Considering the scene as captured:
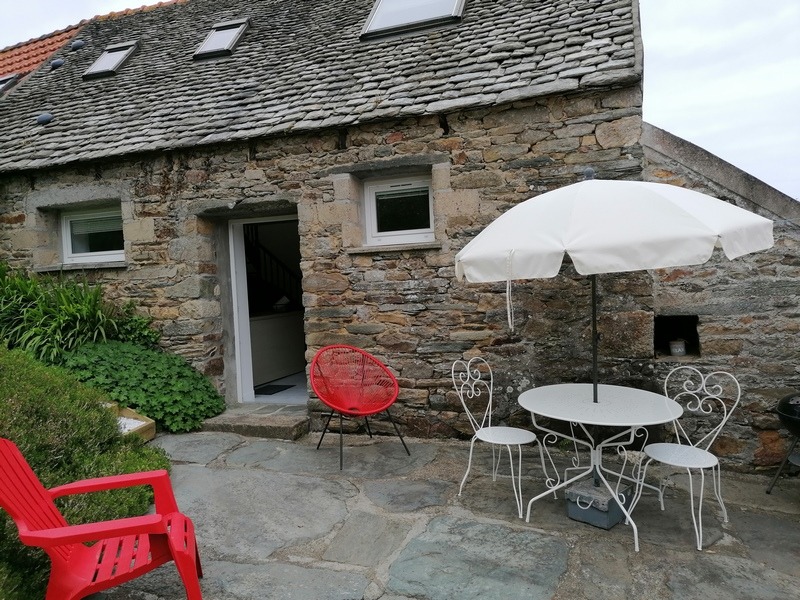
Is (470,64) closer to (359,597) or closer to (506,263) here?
(506,263)

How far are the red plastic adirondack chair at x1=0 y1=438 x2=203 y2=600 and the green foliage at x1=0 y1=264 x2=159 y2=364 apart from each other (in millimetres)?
3353

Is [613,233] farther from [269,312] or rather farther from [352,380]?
[269,312]

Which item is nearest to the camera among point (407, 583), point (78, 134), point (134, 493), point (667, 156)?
point (407, 583)

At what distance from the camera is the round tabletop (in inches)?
127

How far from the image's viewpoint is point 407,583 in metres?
2.80

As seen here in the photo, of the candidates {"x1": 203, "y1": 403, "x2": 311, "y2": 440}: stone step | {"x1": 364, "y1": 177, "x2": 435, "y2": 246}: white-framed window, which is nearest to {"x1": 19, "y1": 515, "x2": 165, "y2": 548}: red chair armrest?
{"x1": 203, "y1": 403, "x2": 311, "y2": 440}: stone step

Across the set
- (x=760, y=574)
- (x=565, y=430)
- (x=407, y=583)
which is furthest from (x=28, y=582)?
(x=565, y=430)

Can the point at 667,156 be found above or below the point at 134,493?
above

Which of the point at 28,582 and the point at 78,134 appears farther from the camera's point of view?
the point at 78,134

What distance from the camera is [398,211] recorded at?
5.54 metres

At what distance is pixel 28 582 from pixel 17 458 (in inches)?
23.1

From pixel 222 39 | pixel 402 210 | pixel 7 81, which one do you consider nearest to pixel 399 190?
pixel 402 210

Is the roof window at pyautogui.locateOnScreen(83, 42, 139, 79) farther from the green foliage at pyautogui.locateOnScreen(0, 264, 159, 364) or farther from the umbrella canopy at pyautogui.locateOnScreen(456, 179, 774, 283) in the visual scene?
the umbrella canopy at pyautogui.locateOnScreen(456, 179, 774, 283)

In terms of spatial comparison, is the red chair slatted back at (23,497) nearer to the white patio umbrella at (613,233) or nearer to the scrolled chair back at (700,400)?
the white patio umbrella at (613,233)
